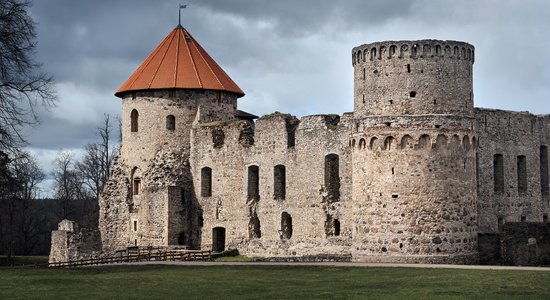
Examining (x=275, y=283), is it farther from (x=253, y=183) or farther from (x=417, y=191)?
(x=253, y=183)

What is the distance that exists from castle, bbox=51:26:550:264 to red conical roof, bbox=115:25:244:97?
0.33 feet

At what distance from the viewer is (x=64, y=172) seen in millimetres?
77812

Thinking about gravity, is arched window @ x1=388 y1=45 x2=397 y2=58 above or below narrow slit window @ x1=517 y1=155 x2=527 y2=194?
above

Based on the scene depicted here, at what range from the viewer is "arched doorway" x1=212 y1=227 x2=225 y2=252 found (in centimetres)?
4819

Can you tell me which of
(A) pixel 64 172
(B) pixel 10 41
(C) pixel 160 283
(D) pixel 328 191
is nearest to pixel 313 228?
(D) pixel 328 191

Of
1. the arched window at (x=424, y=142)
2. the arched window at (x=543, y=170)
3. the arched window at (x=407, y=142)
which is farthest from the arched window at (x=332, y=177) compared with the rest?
the arched window at (x=543, y=170)

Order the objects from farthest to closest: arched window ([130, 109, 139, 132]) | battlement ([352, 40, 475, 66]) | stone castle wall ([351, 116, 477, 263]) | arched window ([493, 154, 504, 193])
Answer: arched window ([130, 109, 139, 132]) < arched window ([493, 154, 504, 193]) < battlement ([352, 40, 475, 66]) < stone castle wall ([351, 116, 477, 263])

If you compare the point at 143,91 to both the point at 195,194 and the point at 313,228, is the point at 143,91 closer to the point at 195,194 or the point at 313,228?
the point at 195,194

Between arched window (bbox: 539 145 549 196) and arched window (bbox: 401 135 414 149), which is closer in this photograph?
arched window (bbox: 401 135 414 149)

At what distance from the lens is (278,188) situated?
45844 millimetres

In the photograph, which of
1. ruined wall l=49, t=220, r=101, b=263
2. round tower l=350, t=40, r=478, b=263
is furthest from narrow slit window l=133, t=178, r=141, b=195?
round tower l=350, t=40, r=478, b=263

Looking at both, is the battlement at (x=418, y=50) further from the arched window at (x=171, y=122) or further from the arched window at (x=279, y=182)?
the arched window at (x=171, y=122)

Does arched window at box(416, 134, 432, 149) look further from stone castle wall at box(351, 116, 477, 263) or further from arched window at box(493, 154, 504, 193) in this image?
arched window at box(493, 154, 504, 193)

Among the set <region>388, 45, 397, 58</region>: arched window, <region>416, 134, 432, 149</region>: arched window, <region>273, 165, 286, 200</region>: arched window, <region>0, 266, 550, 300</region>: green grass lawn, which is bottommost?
<region>0, 266, 550, 300</region>: green grass lawn
